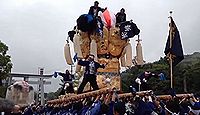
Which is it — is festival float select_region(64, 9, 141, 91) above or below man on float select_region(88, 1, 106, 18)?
below

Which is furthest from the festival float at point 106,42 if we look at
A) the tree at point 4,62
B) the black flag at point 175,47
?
the tree at point 4,62

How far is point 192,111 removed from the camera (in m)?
6.41

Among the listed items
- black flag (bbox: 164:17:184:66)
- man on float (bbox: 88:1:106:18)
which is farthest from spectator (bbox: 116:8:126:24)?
black flag (bbox: 164:17:184:66)

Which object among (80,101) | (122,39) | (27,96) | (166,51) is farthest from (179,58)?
(27,96)

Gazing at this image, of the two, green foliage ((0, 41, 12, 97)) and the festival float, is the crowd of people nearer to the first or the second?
the festival float

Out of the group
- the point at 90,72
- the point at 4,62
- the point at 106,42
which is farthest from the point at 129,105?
the point at 4,62

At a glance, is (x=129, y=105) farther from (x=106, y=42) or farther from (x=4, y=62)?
(x=4, y=62)

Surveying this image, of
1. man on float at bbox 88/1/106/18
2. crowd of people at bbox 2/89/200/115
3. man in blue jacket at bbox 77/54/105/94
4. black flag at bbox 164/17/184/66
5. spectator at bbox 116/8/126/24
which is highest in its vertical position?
man on float at bbox 88/1/106/18

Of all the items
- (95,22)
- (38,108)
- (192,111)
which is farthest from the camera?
(95,22)

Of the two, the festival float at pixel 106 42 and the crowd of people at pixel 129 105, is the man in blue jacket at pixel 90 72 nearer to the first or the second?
the crowd of people at pixel 129 105

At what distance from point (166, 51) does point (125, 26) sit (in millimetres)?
1126

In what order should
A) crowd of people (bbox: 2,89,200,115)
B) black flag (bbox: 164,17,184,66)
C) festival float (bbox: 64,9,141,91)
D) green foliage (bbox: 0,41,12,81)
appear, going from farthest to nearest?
green foliage (bbox: 0,41,12,81) < festival float (bbox: 64,9,141,91) < black flag (bbox: 164,17,184,66) < crowd of people (bbox: 2,89,200,115)

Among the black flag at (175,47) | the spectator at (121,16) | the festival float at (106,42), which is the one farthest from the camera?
the spectator at (121,16)

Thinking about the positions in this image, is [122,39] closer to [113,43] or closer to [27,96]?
[113,43]
